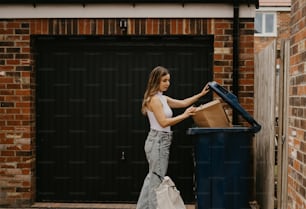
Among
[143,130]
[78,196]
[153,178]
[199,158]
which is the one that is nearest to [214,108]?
[199,158]

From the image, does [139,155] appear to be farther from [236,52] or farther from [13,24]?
[13,24]

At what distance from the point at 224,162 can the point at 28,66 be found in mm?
2784

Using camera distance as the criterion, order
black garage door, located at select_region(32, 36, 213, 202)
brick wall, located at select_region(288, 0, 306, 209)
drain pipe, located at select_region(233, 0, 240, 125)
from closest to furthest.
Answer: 1. brick wall, located at select_region(288, 0, 306, 209)
2. drain pipe, located at select_region(233, 0, 240, 125)
3. black garage door, located at select_region(32, 36, 213, 202)

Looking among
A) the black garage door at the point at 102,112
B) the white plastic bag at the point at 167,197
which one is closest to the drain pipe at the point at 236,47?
the black garage door at the point at 102,112

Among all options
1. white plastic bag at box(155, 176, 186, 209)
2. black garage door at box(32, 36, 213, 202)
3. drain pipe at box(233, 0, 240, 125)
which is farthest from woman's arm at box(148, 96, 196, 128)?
black garage door at box(32, 36, 213, 202)

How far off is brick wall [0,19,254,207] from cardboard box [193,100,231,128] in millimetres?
1037

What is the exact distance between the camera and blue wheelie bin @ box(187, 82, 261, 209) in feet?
19.1

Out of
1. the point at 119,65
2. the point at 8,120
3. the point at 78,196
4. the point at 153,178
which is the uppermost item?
the point at 119,65

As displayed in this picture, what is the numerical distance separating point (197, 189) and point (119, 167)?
1.58 metres

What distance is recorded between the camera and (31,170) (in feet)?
A: 23.2

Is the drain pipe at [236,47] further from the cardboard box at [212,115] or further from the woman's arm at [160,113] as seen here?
the woman's arm at [160,113]

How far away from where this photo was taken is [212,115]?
591 centimetres

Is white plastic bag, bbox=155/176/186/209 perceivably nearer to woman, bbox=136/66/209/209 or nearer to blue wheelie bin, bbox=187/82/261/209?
woman, bbox=136/66/209/209

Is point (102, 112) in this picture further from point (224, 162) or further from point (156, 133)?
point (224, 162)
